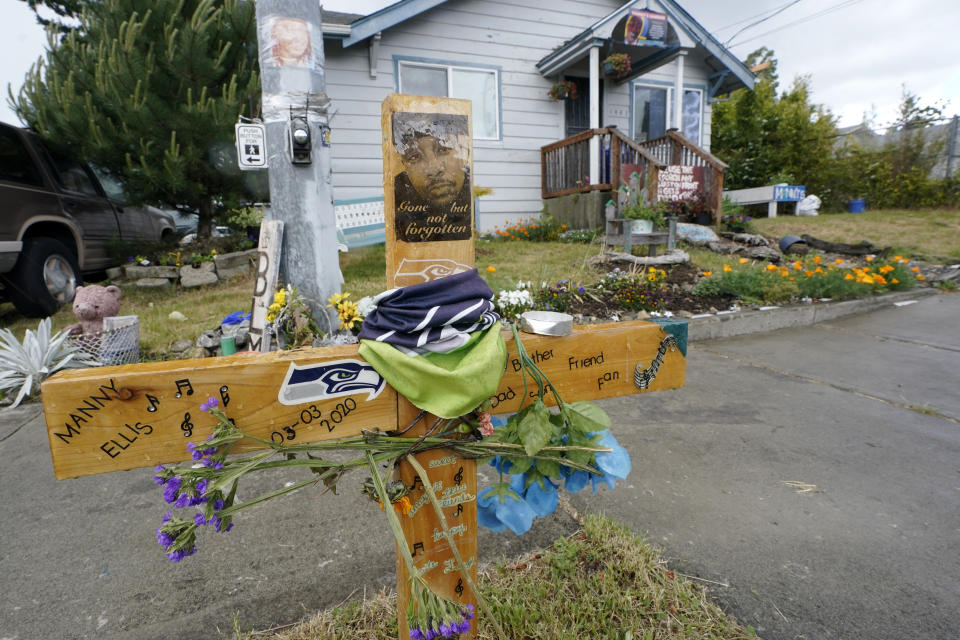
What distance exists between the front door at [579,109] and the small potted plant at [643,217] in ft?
12.9

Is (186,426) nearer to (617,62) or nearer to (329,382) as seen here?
(329,382)

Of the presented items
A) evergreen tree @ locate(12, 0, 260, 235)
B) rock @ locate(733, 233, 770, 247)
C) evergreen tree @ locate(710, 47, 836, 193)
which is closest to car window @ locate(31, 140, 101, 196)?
evergreen tree @ locate(12, 0, 260, 235)

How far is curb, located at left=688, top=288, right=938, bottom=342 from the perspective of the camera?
5.20 meters

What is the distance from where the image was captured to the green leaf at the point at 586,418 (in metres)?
1.22

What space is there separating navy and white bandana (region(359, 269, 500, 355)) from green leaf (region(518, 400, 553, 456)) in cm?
23

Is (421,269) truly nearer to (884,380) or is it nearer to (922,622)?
(922,622)

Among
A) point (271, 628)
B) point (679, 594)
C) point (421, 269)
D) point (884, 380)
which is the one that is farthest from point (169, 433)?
point (884, 380)

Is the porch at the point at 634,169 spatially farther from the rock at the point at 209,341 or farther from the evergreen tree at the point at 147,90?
the rock at the point at 209,341

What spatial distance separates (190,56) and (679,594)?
7.02 meters

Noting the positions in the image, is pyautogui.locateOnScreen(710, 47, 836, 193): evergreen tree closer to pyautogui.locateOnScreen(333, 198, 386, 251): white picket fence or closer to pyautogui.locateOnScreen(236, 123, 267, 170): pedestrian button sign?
pyautogui.locateOnScreen(333, 198, 386, 251): white picket fence

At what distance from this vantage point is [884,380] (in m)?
3.85

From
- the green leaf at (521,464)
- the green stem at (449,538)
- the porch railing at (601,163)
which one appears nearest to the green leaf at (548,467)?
the green leaf at (521,464)

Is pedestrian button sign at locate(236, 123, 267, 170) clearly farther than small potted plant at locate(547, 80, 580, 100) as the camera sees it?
No

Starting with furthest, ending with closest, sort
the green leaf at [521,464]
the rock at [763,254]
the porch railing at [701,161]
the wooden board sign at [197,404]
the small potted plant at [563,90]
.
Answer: the small potted plant at [563,90]
the porch railing at [701,161]
the rock at [763,254]
the green leaf at [521,464]
the wooden board sign at [197,404]
